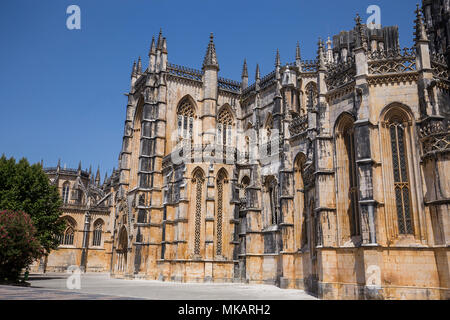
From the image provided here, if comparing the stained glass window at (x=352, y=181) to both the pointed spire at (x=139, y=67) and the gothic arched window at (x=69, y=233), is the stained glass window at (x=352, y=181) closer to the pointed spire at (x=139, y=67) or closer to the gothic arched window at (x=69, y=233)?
the pointed spire at (x=139, y=67)

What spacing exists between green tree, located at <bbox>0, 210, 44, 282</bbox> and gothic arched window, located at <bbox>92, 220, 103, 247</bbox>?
33.6m

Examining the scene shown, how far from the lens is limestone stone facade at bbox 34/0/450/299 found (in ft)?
53.9

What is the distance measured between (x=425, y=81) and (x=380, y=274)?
28.7 feet

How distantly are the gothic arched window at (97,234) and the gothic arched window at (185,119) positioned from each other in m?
23.3

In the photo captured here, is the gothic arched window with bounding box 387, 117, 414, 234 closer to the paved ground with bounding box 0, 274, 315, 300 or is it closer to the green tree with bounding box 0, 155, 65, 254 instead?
the paved ground with bounding box 0, 274, 315, 300

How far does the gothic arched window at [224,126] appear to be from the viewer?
43.2 meters

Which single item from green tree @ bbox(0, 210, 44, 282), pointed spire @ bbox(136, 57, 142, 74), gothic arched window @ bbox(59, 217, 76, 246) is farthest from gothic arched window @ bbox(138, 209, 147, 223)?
gothic arched window @ bbox(59, 217, 76, 246)

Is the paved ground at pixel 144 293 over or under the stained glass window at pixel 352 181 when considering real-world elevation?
under

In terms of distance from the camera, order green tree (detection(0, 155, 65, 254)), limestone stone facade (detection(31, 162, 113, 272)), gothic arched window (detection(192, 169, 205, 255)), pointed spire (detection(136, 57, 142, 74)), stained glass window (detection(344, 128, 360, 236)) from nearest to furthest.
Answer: stained glass window (detection(344, 128, 360, 236)) → green tree (detection(0, 155, 65, 254)) → gothic arched window (detection(192, 169, 205, 255)) → pointed spire (detection(136, 57, 142, 74)) → limestone stone facade (detection(31, 162, 113, 272))

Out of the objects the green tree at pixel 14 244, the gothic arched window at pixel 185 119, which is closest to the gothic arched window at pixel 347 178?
the green tree at pixel 14 244

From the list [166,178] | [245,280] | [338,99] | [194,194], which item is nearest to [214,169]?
[194,194]

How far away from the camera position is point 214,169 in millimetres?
33625
